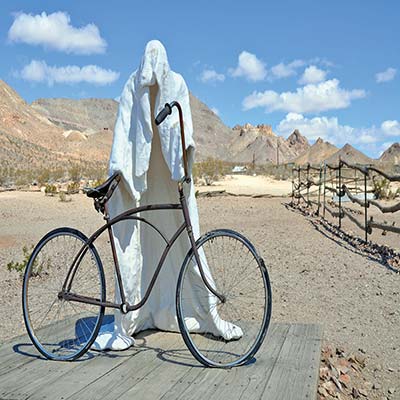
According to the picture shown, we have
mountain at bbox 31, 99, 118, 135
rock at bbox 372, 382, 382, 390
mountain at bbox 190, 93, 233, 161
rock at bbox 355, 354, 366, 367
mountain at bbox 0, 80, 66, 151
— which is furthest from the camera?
mountain at bbox 190, 93, 233, 161

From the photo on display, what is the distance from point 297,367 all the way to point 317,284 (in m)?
3.86

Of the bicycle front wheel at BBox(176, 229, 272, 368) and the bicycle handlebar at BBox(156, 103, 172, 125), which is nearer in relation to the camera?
the bicycle front wheel at BBox(176, 229, 272, 368)

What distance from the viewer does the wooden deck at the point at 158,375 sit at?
3088mm

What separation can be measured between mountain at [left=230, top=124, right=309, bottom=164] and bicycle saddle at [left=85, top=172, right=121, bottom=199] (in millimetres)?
103761

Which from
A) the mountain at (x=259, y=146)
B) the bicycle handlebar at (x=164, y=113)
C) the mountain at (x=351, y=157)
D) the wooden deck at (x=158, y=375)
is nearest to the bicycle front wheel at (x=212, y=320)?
the wooden deck at (x=158, y=375)

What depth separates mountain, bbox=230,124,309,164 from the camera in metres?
115

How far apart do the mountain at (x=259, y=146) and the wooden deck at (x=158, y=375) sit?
103765mm

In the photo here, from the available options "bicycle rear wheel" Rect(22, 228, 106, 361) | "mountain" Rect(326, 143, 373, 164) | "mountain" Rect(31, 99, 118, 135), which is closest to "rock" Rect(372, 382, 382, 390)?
"bicycle rear wheel" Rect(22, 228, 106, 361)

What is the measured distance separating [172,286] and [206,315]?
364mm

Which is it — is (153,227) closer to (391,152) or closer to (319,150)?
(391,152)

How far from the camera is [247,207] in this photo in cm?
1719

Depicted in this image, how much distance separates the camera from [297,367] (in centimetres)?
350

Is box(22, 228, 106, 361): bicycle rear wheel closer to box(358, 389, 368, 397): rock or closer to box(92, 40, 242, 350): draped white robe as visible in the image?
box(92, 40, 242, 350): draped white robe

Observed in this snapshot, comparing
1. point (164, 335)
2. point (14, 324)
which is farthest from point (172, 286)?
point (14, 324)
